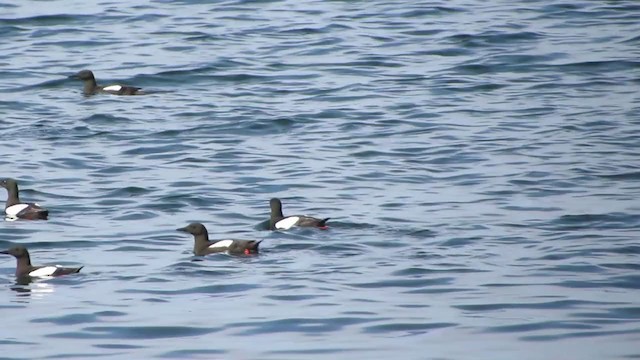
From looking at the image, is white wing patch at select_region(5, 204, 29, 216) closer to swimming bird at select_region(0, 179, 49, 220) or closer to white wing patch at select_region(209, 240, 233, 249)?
swimming bird at select_region(0, 179, 49, 220)

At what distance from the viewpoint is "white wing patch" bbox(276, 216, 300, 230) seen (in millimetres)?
18297

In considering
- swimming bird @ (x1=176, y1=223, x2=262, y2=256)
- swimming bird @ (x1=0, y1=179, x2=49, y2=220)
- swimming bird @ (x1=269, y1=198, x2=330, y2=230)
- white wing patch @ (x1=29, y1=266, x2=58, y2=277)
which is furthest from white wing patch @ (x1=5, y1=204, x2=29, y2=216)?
white wing patch @ (x1=29, y1=266, x2=58, y2=277)

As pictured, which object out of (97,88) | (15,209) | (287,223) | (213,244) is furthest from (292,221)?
(97,88)

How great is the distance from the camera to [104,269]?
54.4ft

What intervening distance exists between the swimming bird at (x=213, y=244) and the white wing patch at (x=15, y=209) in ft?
8.59

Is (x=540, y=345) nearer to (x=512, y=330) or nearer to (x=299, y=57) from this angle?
(x=512, y=330)

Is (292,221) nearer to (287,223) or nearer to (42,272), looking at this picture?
(287,223)

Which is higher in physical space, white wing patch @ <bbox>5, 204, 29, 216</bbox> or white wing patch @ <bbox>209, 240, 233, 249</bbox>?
white wing patch @ <bbox>209, 240, 233, 249</bbox>

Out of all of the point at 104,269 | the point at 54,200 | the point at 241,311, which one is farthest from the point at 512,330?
the point at 54,200

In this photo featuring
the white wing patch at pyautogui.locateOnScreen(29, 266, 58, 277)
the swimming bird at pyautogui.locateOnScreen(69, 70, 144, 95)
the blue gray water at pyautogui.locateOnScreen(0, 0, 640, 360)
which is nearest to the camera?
the blue gray water at pyautogui.locateOnScreen(0, 0, 640, 360)

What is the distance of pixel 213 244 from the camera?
1725 cm

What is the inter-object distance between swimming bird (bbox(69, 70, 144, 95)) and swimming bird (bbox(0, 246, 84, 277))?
11.6 meters

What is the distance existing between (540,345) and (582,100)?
14.2 meters

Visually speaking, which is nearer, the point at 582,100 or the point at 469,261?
the point at 469,261
